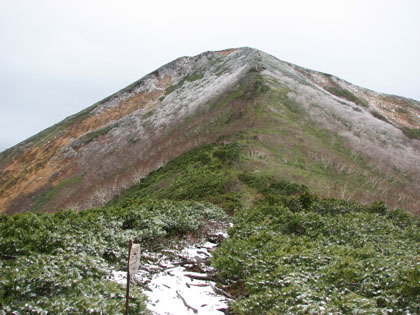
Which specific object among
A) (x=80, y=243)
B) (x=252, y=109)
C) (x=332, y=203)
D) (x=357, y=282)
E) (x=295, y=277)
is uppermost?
(x=252, y=109)

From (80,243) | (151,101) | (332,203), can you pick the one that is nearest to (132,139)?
(151,101)

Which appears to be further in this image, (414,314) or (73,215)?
(73,215)

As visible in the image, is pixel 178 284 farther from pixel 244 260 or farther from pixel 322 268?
pixel 322 268

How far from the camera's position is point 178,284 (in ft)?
21.5

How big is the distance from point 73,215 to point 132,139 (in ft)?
143

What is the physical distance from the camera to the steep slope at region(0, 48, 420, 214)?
2205 centimetres

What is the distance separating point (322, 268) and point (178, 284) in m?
3.02

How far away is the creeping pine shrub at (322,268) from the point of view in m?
4.41

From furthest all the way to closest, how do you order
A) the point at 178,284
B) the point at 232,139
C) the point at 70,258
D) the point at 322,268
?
the point at 232,139 < the point at 178,284 < the point at 322,268 < the point at 70,258

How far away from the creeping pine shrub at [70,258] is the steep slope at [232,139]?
979 centimetres

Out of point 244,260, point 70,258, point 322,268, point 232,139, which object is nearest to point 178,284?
point 244,260

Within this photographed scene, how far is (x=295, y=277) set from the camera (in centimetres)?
532

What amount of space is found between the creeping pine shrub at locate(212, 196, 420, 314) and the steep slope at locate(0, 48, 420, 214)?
8164 mm

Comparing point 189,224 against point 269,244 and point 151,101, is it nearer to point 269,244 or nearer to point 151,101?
point 269,244
